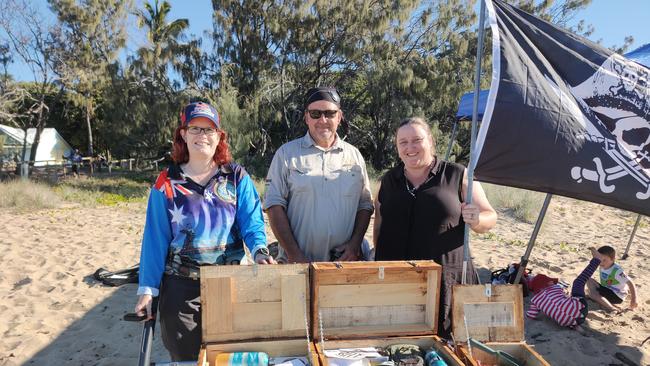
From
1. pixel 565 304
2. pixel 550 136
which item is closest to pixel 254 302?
pixel 550 136

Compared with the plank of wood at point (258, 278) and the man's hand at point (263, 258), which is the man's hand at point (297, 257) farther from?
the plank of wood at point (258, 278)

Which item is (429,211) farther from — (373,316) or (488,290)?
(373,316)

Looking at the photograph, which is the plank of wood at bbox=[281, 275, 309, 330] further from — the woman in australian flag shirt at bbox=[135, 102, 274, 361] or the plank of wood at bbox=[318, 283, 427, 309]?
the woman in australian flag shirt at bbox=[135, 102, 274, 361]

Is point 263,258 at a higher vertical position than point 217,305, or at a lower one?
higher

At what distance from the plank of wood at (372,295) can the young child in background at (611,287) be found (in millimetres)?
3904

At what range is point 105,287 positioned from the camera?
5.77 m

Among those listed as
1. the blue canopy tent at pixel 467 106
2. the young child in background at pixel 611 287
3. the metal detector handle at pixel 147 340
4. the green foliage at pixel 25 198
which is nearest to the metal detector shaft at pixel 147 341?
the metal detector handle at pixel 147 340

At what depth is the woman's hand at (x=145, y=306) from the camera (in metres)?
2.18

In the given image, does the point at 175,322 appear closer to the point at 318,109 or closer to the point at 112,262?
the point at 318,109

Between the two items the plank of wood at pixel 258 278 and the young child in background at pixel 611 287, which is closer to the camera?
the plank of wood at pixel 258 278

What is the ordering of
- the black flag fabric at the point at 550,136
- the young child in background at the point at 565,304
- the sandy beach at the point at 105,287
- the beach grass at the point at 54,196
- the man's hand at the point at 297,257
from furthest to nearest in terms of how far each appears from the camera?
the beach grass at the point at 54,196 → the young child in background at the point at 565,304 → the sandy beach at the point at 105,287 → the man's hand at the point at 297,257 → the black flag fabric at the point at 550,136

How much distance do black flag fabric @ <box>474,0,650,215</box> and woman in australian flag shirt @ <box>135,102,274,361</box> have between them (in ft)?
4.43

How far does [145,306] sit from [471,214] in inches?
67.5

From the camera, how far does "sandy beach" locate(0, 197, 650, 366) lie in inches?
162
